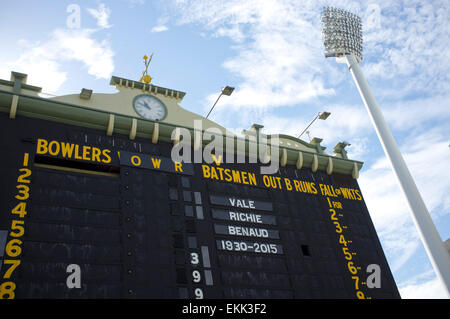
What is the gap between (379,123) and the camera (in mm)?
24625

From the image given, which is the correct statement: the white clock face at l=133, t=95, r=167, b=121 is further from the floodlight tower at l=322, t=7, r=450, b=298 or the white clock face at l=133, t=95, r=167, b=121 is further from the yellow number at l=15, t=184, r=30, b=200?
the floodlight tower at l=322, t=7, r=450, b=298

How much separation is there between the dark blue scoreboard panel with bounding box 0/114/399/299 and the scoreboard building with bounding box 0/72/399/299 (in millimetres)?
35

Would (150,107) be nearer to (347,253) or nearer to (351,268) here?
(347,253)

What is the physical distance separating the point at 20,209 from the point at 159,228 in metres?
3.63

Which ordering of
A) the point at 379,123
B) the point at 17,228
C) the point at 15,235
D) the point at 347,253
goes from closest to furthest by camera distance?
1. the point at 15,235
2. the point at 17,228
3. the point at 347,253
4. the point at 379,123

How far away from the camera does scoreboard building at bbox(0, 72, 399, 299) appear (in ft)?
35.9

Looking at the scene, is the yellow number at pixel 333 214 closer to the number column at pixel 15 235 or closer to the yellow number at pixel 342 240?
the yellow number at pixel 342 240

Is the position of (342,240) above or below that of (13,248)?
above

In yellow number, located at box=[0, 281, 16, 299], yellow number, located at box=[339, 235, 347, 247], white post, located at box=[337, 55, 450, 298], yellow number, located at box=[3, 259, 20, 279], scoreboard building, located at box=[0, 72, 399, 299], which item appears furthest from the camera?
white post, located at box=[337, 55, 450, 298]

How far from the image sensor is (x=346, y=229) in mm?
16219

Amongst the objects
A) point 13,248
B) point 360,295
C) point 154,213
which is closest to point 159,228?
point 154,213

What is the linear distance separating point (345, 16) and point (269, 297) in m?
21.6

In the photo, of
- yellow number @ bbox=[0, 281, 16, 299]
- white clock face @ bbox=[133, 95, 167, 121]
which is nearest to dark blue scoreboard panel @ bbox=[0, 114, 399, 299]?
yellow number @ bbox=[0, 281, 16, 299]
